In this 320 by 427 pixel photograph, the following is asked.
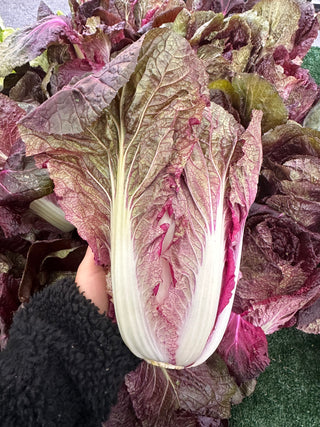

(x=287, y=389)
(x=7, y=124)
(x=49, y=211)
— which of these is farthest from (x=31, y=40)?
(x=287, y=389)

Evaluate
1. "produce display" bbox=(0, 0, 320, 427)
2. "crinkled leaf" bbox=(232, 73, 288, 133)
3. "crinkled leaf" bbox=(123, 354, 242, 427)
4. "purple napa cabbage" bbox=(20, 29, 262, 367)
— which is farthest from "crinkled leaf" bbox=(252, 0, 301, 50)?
"crinkled leaf" bbox=(123, 354, 242, 427)

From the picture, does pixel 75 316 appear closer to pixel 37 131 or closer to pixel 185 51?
pixel 37 131

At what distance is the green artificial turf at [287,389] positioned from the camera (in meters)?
1.18

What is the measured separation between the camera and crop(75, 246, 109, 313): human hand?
94 cm

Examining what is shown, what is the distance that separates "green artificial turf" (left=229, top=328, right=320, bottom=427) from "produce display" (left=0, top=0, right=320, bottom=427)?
0.31 feet

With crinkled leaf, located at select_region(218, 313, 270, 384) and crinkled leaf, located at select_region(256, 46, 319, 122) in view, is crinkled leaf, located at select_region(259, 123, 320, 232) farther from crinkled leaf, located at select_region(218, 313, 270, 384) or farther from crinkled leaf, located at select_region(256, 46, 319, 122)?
crinkled leaf, located at select_region(218, 313, 270, 384)

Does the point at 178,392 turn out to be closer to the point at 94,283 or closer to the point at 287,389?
the point at 94,283

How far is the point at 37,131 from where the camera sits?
29.7 inches

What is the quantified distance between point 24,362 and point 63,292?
5.8 inches

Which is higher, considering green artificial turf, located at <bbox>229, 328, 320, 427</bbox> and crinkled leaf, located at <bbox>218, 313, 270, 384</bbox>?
crinkled leaf, located at <bbox>218, 313, 270, 384</bbox>

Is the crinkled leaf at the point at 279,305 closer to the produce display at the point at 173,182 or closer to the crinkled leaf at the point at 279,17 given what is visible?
the produce display at the point at 173,182

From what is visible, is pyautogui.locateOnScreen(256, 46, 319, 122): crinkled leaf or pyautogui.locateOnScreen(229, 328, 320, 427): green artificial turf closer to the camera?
pyautogui.locateOnScreen(256, 46, 319, 122): crinkled leaf

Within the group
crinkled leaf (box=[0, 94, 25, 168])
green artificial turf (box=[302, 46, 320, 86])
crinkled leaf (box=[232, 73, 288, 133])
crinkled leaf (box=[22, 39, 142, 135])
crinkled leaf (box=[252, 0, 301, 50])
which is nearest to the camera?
crinkled leaf (box=[22, 39, 142, 135])

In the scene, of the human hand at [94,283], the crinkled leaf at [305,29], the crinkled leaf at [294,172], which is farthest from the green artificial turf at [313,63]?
the human hand at [94,283]
